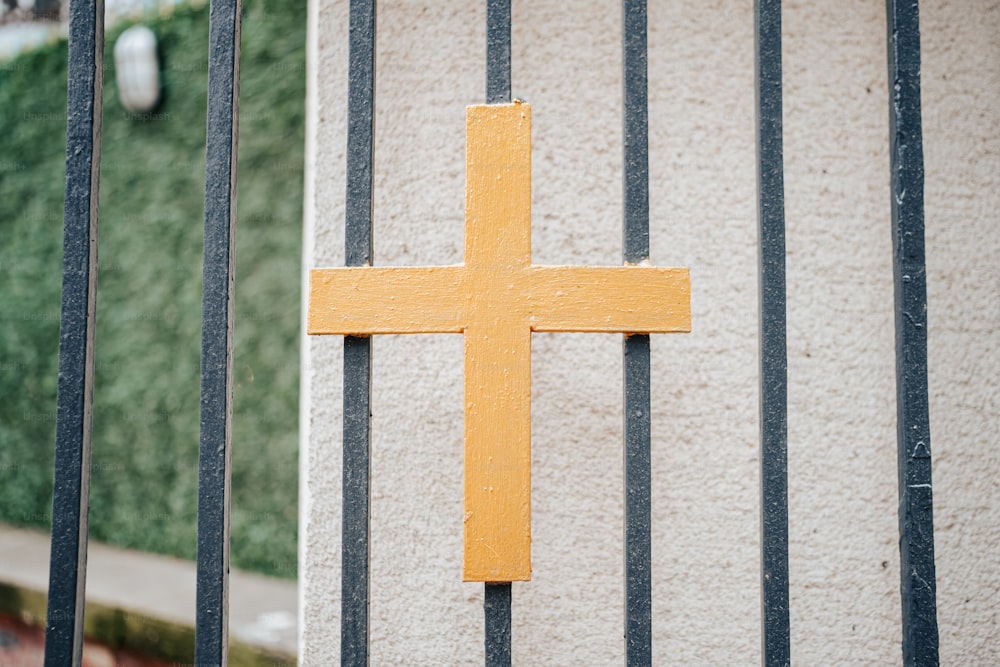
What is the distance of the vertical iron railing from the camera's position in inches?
31.9

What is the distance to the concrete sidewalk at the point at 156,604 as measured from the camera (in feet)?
8.52

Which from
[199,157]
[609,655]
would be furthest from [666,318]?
[199,157]

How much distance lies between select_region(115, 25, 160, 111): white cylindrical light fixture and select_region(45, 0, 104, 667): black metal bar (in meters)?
3.34

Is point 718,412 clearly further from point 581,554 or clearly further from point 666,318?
point 666,318

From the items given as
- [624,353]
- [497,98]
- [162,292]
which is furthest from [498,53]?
[162,292]

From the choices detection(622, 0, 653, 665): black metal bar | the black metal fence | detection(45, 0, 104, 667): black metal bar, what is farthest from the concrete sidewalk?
detection(622, 0, 653, 665): black metal bar

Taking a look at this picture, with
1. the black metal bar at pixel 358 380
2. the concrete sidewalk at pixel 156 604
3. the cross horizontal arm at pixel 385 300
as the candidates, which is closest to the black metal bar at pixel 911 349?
the cross horizontal arm at pixel 385 300

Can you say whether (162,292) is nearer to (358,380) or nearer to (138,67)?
(138,67)

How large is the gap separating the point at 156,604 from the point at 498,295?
272cm

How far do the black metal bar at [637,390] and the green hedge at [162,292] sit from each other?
113 inches

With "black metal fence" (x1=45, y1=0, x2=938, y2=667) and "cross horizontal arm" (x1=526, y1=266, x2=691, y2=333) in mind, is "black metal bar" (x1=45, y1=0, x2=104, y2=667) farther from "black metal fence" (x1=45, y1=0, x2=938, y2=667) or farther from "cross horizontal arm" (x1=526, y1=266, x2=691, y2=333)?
"cross horizontal arm" (x1=526, y1=266, x2=691, y2=333)

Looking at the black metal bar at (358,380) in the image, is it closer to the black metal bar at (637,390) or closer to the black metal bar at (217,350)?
the black metal bar at (217,350)

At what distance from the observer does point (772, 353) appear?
82 centimetres

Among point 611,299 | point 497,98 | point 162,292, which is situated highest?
point 162,292
